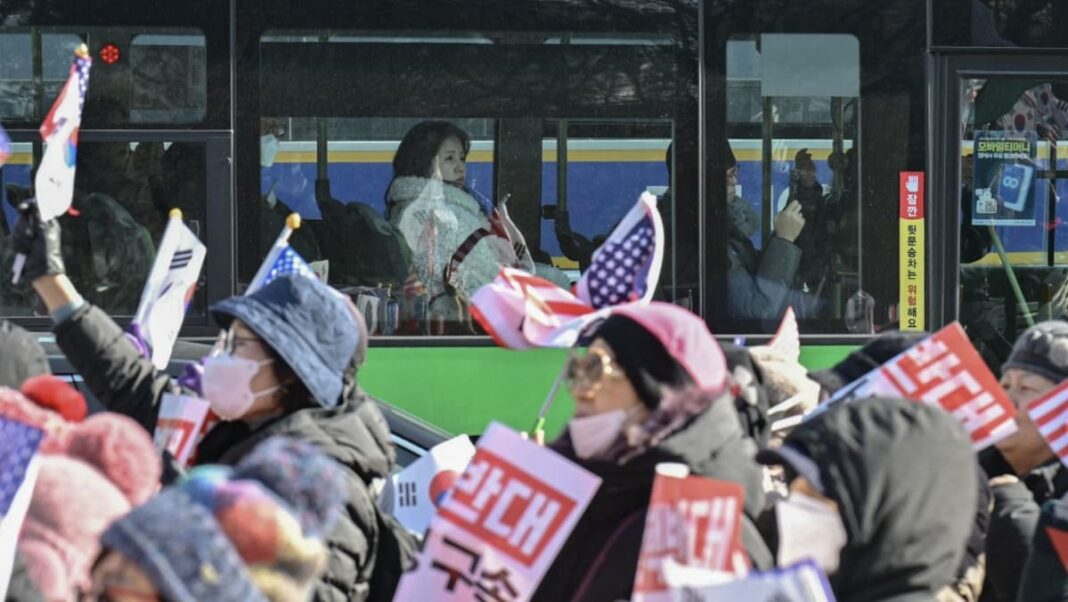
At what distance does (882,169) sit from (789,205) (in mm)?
452

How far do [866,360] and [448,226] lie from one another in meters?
3.58

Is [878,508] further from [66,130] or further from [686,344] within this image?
[66,130]

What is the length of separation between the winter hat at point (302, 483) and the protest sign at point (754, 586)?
30.5 inches

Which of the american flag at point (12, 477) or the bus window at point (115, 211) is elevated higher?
the bus window at point (115, 211)


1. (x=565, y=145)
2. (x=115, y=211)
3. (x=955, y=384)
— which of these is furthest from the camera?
(x=565, y=145)

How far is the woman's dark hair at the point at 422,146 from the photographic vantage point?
24.5 feet

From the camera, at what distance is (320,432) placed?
3.87m

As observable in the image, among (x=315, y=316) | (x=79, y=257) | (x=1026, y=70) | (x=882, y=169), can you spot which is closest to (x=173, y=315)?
(x=315, y=316)

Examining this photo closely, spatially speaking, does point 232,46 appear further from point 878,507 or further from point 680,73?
point 878,507

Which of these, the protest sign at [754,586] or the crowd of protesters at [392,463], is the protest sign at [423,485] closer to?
the crowd of protesters at [392,463]

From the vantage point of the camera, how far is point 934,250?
7.61m

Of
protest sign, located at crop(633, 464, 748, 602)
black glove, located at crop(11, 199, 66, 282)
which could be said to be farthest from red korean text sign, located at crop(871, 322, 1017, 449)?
black glove, located at crop(11, 199, 66, 282)

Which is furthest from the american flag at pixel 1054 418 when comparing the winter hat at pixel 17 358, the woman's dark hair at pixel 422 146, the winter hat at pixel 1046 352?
the woman's dark hair at pixel 422 146

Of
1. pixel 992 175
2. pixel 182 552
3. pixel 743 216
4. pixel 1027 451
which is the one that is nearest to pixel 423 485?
pixel 1027 451
